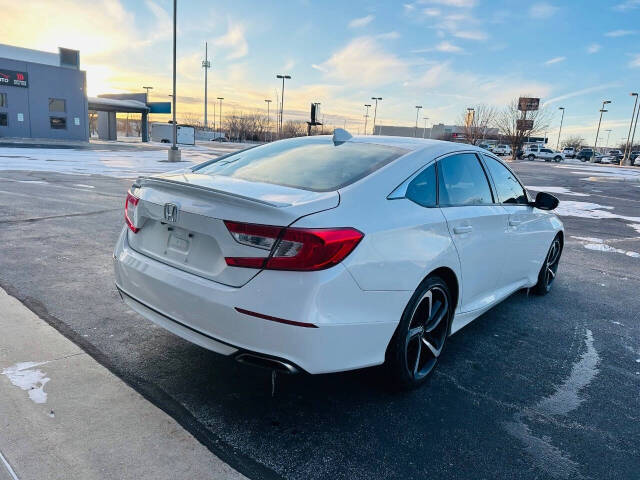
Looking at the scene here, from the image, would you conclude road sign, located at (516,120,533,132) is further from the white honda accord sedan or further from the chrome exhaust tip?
the chrome exhaust tip

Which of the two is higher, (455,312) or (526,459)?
(455,312)

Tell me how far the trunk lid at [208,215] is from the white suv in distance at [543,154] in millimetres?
69434

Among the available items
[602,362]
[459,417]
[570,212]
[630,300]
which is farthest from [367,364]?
[570,212]

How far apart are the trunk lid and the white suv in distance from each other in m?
69.4

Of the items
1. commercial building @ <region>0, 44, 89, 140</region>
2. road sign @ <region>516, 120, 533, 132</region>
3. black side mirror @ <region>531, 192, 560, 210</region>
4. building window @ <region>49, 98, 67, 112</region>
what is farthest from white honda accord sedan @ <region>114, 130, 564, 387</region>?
road sign @ <region>516, 120, 533, 132</region>

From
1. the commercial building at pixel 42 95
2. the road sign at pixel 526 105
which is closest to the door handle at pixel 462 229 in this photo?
the commercial building at pixel 42 95

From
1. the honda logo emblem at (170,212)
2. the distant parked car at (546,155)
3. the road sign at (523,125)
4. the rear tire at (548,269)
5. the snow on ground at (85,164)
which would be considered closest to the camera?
the honda logo emblem at (170,212)

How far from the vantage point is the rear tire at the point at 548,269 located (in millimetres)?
4992

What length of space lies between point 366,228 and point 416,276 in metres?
0.50

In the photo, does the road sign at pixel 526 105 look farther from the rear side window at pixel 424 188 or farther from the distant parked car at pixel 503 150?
the rear side window at pixel 424 188

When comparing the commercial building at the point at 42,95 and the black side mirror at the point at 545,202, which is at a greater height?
the commercial building at the point at 42,95

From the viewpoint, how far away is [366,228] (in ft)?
7.87

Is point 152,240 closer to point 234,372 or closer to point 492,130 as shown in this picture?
point 234,372

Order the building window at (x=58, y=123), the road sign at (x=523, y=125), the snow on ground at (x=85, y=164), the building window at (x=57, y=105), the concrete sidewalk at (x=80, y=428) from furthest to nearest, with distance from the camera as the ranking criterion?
the road sign at (x=523, y=125), the building window at (x=58, y=123), the building window at (x=57, y=105), the snow on ground at (x=85, y=164), the concrete sidewalk at (x=80, y=428)
